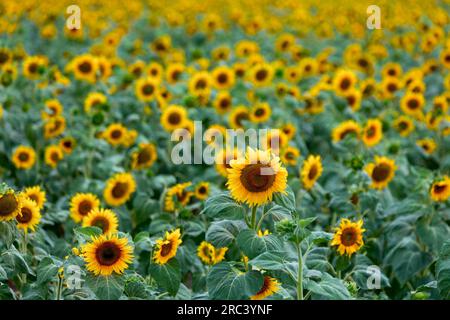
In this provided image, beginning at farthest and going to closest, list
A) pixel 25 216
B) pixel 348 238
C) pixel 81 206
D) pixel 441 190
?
pixel 81 206
pixel 441 190
pixel 25 216
pixel 348 238

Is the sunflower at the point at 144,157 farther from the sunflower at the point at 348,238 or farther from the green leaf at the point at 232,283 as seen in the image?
the green leaf at the point at 232,283

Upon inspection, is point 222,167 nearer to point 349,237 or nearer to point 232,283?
point 349,237

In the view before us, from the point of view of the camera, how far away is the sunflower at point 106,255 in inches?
98.1

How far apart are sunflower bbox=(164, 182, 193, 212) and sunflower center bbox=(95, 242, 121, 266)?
0.93 m

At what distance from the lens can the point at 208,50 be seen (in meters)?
7.30

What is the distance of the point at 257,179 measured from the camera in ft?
8.07

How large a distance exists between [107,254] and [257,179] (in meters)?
0.56

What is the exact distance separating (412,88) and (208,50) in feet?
8.73

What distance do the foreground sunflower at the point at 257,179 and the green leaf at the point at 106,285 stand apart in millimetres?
481

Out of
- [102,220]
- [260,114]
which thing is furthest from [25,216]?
[260,114]

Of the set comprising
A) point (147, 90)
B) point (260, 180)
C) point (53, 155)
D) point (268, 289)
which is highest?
point (147, 90)

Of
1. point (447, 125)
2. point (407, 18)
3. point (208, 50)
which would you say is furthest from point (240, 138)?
point (407, 18)

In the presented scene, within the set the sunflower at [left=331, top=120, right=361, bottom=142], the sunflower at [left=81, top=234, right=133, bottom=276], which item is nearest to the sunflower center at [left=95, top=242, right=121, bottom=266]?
the sunflower at [left=81, top=234, right=133, bottom=276]

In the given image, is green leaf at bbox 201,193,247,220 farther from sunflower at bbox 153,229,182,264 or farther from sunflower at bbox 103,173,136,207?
sunflower at bbox 103,173,136,207
